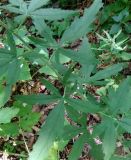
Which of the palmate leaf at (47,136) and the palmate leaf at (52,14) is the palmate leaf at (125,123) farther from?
the palmate leaf at (52,14)

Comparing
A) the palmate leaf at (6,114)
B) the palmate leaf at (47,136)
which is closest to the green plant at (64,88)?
the palmate leaf at (47,136)

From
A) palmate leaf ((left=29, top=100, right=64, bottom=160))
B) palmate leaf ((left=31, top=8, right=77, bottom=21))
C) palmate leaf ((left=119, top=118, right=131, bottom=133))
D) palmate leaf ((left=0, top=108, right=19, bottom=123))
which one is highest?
palmate leaf ((left=31, top=8, right=77, bottom=21))

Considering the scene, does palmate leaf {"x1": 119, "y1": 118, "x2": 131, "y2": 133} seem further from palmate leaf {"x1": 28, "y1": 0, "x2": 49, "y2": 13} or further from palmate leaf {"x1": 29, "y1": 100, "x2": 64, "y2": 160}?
palmate leaf {"x1": 28, "y1": 0, "x2": 49, "y2": 13}

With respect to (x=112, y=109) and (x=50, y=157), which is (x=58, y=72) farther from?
(x=50, y=157)

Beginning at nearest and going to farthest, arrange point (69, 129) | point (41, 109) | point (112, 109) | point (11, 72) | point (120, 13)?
1. point (11, 72)
2. point (112, 109)
3. point (69, 129)
4. point (41, 109)
5. point (120, 13)

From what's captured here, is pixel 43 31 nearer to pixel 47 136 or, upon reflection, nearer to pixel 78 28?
pixel 78 28

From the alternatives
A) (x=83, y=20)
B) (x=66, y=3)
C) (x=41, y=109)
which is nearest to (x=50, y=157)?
(x=41, y=109)

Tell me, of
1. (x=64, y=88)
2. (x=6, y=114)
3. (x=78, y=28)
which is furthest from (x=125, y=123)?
(x=6, y=114)

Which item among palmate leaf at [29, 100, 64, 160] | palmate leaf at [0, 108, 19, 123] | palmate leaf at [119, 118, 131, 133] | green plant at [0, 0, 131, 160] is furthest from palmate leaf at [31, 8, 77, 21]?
palmate leaf at [0, 108, 19, 123]
